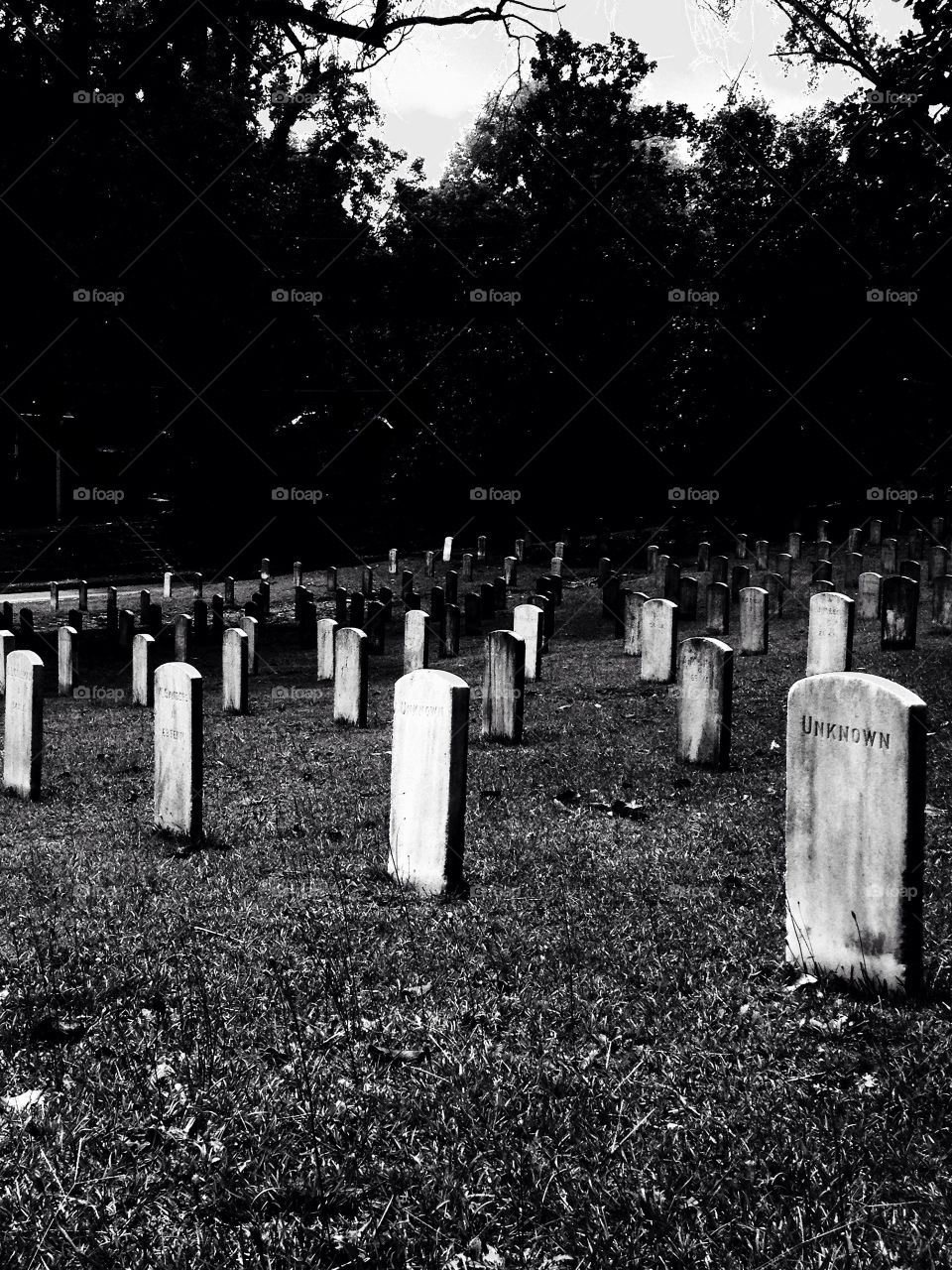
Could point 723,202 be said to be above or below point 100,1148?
above

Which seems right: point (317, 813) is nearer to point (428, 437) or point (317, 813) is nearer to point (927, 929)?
point (927, 929)

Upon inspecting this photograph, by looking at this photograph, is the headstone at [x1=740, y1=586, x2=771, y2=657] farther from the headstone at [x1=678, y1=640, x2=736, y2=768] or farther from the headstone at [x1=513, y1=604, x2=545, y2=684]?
the headstone at [x1=678, y1=640, x2=736, y2=768]

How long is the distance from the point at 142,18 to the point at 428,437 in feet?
52.4

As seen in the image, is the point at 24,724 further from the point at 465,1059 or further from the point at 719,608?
the point at 719,608

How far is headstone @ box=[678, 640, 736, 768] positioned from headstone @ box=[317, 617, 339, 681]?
20.9ft

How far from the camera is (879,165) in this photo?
11305 mm

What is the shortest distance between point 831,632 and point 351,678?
16.3ft

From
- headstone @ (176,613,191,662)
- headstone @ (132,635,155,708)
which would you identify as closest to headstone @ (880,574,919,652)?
headstone @ (132,635,155,708)

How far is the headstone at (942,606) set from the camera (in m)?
15.3

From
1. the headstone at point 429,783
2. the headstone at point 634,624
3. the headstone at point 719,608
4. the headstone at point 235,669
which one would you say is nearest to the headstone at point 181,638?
the headstone at point 235,669

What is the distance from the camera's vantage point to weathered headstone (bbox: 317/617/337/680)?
14.4 meters

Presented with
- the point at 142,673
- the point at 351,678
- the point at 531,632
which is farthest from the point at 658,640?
the point at 142,673

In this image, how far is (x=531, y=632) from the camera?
44.3 feet

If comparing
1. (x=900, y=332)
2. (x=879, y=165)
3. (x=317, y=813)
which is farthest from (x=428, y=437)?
(x=317, y=813)
